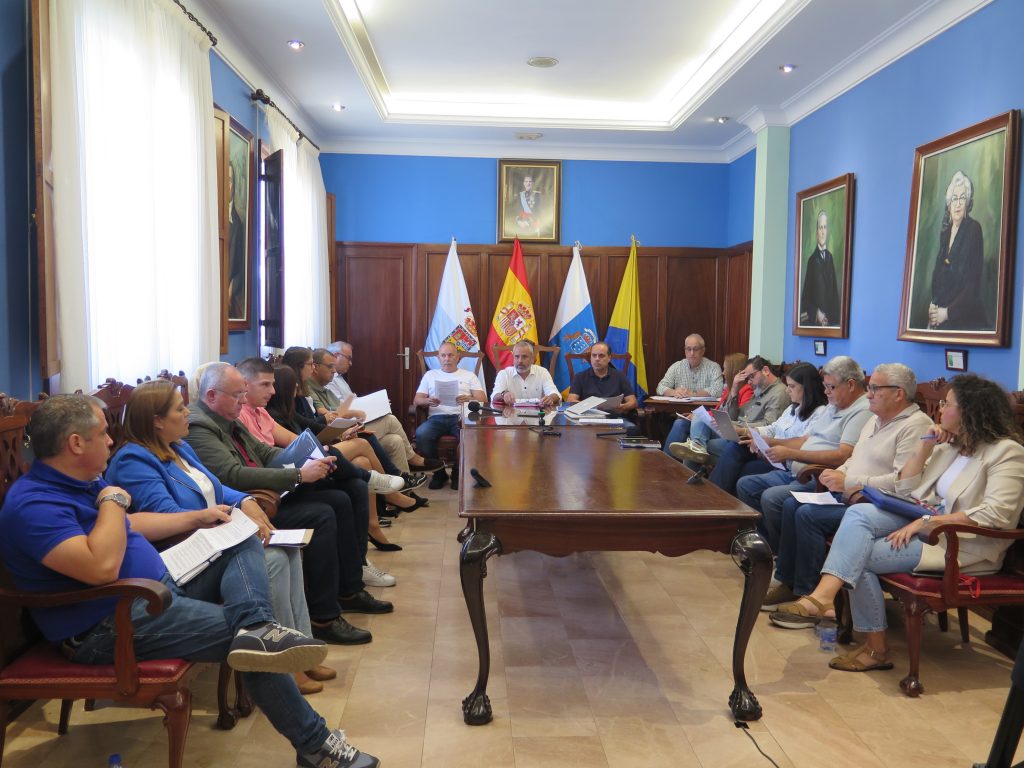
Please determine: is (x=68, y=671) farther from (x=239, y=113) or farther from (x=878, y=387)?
(x=239, y=113)

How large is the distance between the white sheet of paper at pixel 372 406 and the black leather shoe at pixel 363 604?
1.72m

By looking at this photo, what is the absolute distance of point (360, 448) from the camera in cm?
483

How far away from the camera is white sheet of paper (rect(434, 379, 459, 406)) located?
6672 mm

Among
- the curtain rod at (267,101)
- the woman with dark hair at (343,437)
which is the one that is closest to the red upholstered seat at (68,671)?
the woman with dark hair at (343,437)

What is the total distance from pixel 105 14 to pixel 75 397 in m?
1.91

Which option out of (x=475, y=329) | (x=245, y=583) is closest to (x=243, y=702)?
(x=245, y=583)

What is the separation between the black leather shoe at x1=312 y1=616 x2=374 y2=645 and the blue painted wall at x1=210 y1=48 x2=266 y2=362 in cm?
227

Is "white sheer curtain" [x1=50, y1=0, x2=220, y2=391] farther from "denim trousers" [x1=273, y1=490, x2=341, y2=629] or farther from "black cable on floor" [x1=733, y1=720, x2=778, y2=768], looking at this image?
"black cable on floor" [x1=733, y1=720, x2=778, y2=768]

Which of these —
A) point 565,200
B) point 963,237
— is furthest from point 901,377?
point 565,200

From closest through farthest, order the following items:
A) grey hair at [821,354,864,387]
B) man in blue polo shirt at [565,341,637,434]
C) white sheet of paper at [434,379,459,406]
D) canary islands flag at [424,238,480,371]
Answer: grey hair at [821,354,864,387] < man in blue polo shirt at [565,341,637,434] < white sheet of paper at [434,379,459,406] < canary islands flag at [424,238,480,371]

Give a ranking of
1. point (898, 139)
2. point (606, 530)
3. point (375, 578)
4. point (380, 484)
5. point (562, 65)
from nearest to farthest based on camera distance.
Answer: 1. point (606, 530)
2. point (375, 578)
3. point (380, 484)
4. point (898, 139)
5. point (562, 65)

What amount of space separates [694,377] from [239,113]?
4.24 meters

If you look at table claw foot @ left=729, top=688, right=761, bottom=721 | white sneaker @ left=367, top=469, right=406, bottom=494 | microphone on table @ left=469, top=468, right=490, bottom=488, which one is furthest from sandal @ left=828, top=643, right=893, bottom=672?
white sneaker @ left=367, top=469, right=406, bottom=494

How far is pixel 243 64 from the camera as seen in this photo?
5281mm
